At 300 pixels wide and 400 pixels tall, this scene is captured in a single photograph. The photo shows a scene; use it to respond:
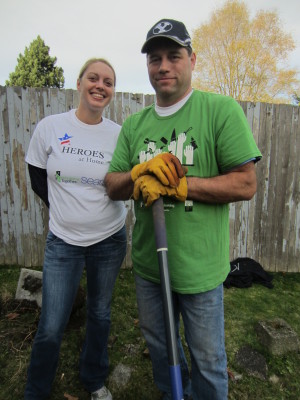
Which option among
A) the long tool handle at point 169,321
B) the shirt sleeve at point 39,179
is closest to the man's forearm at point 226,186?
the long tool handle at point 169,321

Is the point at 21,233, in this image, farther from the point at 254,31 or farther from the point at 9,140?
the point at 254,31

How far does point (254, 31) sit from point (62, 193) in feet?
101

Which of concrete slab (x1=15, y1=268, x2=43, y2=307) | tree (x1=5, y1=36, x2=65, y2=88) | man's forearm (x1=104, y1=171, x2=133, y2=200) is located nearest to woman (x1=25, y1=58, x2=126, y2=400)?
man's forearm (x1=104, y1=171, x2=133, y2=200)

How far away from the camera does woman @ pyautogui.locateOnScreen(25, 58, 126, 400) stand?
6.88 feet

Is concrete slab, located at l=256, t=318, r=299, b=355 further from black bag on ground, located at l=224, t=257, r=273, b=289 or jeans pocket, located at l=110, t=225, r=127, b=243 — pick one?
jeans pocket, located at l=110, t=225, r=127, b=243

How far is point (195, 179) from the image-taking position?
5.47ft

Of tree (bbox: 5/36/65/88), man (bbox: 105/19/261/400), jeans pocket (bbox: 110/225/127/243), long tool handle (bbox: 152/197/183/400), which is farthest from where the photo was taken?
A: tree (bbox: 5/36/65/88)

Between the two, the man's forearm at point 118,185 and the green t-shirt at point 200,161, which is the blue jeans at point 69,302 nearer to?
the man's forearm at point 118,185

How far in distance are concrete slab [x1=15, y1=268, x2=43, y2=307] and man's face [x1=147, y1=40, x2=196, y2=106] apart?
274cm

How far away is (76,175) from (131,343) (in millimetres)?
1989

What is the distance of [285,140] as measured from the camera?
481cm

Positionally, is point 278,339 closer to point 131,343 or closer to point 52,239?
point 131,343

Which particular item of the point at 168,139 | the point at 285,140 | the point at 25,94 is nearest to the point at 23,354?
the point at 168,139

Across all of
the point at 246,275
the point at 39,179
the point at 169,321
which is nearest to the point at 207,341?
the point at 169,321
